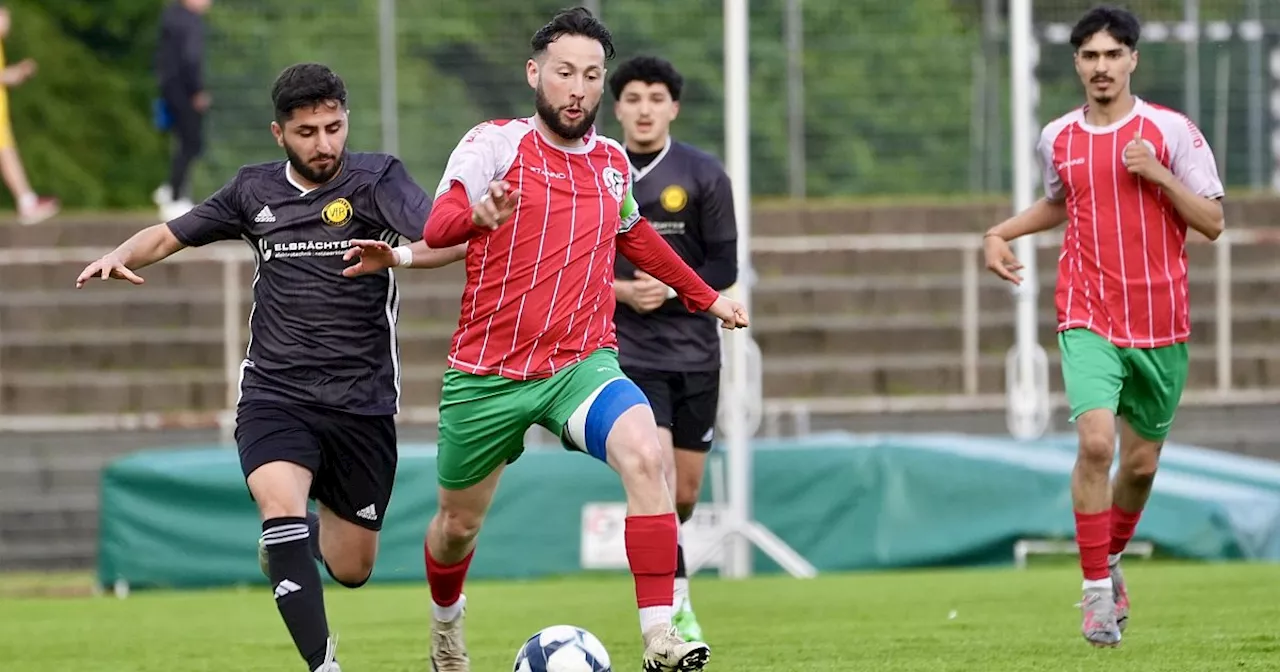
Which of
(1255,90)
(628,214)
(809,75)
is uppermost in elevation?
(809,75)

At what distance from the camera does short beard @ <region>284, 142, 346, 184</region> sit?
8.08 m

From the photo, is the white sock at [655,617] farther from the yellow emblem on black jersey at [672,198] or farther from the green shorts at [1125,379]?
the yellow emblem on black jersey at [672,198]

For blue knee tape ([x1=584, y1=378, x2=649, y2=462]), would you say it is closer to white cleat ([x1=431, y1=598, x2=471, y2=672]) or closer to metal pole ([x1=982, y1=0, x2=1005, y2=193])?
white cleat ([x1=431, y1=598, x2=471, y2=672])

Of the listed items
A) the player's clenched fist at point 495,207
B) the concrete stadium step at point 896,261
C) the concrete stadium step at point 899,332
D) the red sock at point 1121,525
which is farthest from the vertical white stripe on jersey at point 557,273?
the concrete stadium step at point 896,261

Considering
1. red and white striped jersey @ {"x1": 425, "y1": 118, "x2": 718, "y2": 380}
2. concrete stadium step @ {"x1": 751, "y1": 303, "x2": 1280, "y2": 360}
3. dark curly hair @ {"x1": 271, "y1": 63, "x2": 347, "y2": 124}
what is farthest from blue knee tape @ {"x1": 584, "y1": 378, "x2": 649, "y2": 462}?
A: concrete stadium step @ {"x1": 751, "y1": 303, "x2": 1280, "y2": 360}

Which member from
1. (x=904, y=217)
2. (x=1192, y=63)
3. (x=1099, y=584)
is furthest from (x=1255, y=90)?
(x=1099, y=584)

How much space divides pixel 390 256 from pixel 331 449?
3.34 feet

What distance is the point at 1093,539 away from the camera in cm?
905

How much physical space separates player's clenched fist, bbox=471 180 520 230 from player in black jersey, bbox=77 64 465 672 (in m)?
0.65

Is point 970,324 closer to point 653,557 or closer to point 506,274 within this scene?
point 506,274

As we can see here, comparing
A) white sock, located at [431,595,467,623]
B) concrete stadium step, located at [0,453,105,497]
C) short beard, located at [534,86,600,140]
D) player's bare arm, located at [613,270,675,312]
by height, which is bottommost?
concrete stadium step, located at [0,453,105,497]

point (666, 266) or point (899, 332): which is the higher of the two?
point (666, 266)

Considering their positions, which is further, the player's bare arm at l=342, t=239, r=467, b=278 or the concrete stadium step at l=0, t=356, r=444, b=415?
the concrete stadium step at l=0, t=356, r=444, b=415

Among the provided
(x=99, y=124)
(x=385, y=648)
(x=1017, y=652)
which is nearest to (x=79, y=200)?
(x=99, y=124)
